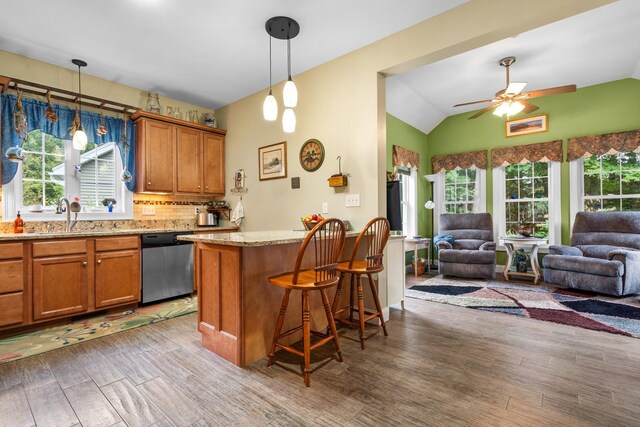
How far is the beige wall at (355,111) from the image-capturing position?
242 cm

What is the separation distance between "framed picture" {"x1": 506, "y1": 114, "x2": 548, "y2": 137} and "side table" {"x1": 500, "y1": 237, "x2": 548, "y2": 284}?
6.44 feet

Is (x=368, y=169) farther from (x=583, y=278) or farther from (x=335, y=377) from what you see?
(x=583, y=278)

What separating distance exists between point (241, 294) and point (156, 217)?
9.25 ft

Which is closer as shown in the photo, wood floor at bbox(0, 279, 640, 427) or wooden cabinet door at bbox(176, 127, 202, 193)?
wood floor at bbox(0, 279, 640, 427)

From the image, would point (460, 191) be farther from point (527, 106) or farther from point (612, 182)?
point (527, 106)

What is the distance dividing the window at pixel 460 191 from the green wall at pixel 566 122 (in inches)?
12.1

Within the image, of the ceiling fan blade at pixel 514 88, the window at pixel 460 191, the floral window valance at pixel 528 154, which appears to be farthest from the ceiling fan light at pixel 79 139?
the floral window valance at pixel 528 154

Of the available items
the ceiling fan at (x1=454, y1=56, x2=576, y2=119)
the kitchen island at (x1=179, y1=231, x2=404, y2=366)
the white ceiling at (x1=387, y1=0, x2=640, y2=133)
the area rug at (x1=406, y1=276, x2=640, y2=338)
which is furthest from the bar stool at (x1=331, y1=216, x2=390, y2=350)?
the white ceiling at (x1=387, y1=0, x2=640, y2=133)

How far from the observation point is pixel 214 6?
2559 mm

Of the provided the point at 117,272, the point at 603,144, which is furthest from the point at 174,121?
the point at 603,144

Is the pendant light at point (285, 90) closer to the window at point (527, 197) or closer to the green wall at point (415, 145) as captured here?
the green wall at point (415, 145)

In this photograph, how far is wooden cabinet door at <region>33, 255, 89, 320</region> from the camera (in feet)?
9.25

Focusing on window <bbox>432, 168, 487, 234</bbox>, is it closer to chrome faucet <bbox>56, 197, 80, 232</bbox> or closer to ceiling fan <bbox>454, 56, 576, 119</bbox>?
ceiling fan <bbox>454, 56, 576, 119</bbox>

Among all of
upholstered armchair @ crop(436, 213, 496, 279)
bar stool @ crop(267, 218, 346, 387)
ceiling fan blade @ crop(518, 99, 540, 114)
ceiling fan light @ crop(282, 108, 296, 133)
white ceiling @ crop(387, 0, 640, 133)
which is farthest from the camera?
upholstered armchair @ crop(436, 213, 496, 279)
